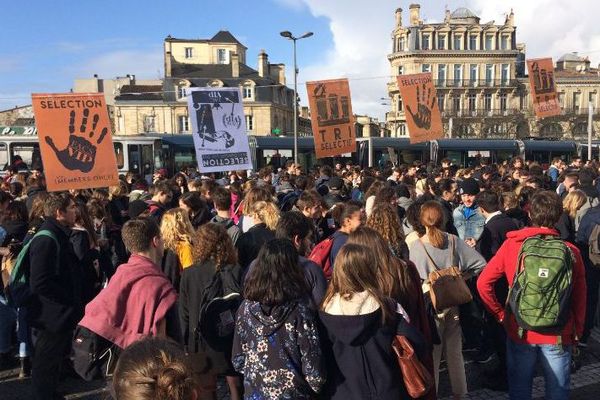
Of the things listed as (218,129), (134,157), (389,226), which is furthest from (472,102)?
(389,226)

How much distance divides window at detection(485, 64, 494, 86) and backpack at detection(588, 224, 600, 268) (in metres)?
80.1

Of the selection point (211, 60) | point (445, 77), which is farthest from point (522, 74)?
point (211, 60)

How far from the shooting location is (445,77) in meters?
80.4

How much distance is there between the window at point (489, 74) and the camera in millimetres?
80250

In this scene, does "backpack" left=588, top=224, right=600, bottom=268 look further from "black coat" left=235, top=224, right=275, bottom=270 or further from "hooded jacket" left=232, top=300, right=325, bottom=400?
"hooded jacket" left=232, top=300, right=325, bottom=400

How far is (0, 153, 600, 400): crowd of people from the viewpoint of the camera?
285 cm

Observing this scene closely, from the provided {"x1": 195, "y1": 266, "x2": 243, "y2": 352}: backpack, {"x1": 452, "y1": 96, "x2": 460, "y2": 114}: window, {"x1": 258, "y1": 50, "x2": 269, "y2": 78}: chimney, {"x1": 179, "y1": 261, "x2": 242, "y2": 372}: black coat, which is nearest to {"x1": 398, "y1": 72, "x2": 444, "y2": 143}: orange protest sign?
{"x1": 179, "y1": 261, "x2": 242, "y2": 372}: black coat

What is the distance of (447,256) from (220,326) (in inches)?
73.1

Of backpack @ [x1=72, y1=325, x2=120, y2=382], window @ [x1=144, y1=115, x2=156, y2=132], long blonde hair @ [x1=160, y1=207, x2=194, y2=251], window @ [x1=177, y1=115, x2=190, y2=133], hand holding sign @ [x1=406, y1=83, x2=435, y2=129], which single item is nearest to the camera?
backpack @ [x1=72, y1=325, x2=120, y2=382]

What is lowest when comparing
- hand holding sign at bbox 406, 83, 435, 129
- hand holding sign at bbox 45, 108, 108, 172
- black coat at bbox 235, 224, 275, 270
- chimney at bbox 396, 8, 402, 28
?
black coat at bbox 235, 224, 275, 270

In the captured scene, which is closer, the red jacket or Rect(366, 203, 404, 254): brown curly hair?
the red jacket

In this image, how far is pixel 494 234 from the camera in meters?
5.43

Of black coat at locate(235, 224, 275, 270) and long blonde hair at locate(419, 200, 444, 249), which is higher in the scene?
long blonde hair at locate(419, 200, 444, 249)

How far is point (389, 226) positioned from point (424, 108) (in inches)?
365
